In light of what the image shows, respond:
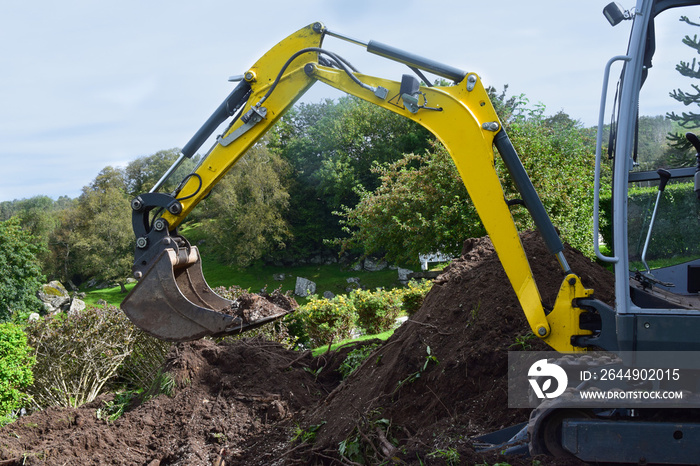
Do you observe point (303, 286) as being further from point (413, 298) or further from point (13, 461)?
point (13, 461)

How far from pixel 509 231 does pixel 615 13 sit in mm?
1540

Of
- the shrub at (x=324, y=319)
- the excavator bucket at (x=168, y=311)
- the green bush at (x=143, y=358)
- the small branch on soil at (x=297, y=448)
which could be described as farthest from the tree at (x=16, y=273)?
the small branch on soil at (x=297, y=448)

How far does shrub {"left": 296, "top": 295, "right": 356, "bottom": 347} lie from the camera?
11070 mm

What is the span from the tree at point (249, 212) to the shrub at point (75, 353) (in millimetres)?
25683

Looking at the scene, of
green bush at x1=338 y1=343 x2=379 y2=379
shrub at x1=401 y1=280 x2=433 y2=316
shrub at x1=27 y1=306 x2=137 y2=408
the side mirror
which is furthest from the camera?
shrub at x1=401 y1=280 x2=433 y2=316

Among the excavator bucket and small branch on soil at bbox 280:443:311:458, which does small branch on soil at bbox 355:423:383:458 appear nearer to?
small branch on soil at bbox 280:443:311:458

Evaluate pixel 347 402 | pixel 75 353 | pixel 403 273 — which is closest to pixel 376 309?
pixel 75 353

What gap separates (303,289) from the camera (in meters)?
35.0

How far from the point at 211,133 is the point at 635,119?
350 centimetres

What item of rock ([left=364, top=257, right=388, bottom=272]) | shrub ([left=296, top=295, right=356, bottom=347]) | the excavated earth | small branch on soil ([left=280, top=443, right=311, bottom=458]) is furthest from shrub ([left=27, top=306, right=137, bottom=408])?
rock ([left=364, top=257, right=388, bottom=272])

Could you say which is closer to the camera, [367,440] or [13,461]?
[367,440]

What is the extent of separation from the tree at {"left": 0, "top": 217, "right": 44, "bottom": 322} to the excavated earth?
2386 centimetres

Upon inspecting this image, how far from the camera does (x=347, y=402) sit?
5539mm

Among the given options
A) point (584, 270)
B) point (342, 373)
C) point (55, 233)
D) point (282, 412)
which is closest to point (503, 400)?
point (584, 270)
